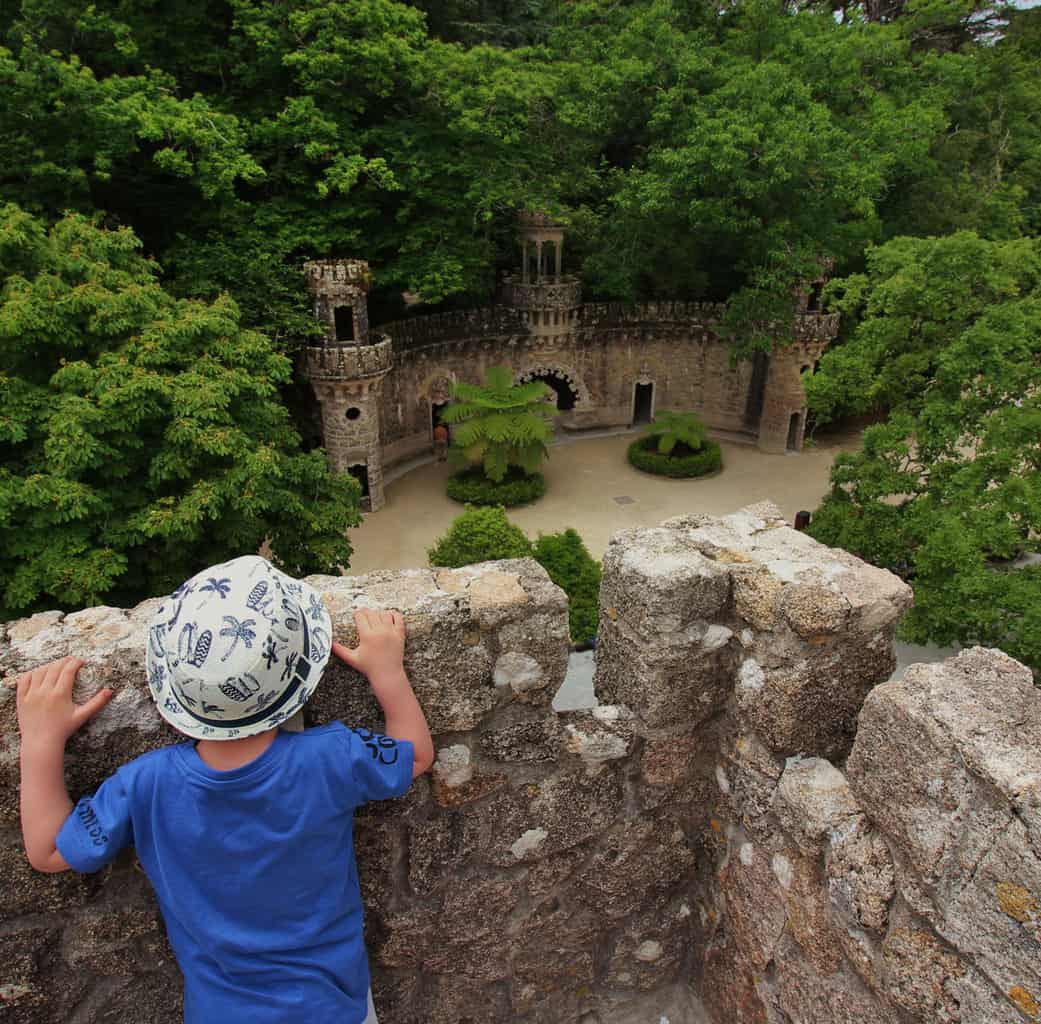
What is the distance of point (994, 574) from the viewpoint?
1034 cm

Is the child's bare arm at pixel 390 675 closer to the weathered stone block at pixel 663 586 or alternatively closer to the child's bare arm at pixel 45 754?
the child's bare arm at pixel 45 754

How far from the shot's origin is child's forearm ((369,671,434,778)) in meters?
3.01

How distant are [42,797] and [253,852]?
71 cm

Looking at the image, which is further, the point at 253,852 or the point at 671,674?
the point at 671,674

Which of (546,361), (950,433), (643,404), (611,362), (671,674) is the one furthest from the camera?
(643,404)

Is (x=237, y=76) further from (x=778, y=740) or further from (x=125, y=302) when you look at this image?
(x=778, y=740)

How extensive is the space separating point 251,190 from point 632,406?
13142 millimetres

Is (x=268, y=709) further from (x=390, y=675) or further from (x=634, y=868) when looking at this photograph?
(x=634, y=868)

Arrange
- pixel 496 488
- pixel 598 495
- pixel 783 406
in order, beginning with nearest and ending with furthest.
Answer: pixel 496 488
pixel 598 495
pixel 783 406

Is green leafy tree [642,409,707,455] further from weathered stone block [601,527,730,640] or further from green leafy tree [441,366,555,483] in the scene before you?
weathered stone block [601,527,730,640]

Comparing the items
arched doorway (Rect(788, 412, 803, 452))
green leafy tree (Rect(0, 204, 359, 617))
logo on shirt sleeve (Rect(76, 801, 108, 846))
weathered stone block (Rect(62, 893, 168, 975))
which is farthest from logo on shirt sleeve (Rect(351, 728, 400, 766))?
arched doorway (Rect(788, 412, 803, 452))

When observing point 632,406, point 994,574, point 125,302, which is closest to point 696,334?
point 632,406

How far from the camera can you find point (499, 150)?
19312 millimetres

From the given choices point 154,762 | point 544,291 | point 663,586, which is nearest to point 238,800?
point 154,762
